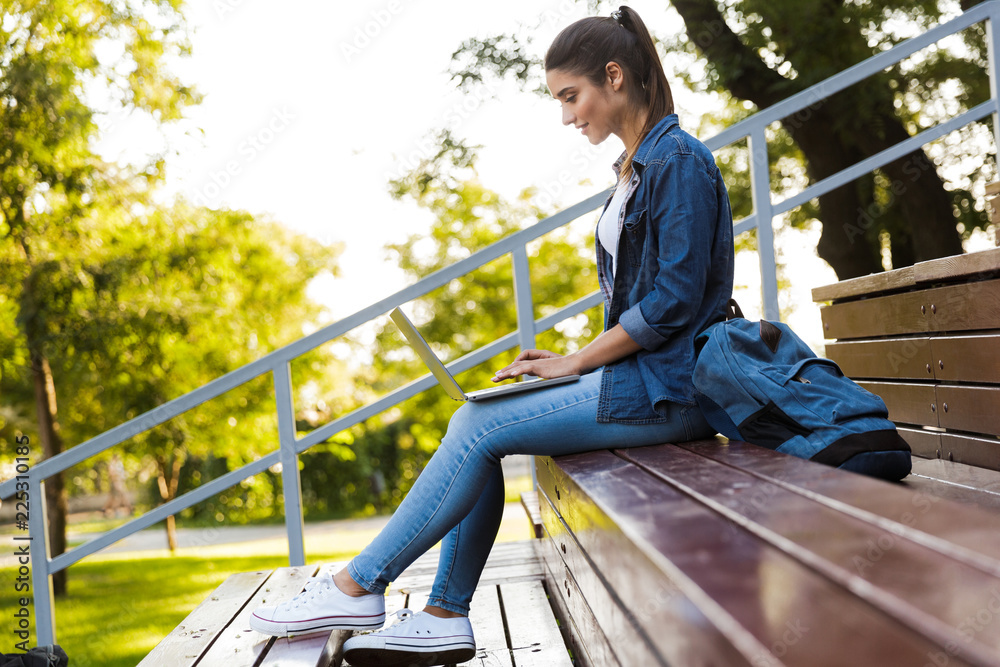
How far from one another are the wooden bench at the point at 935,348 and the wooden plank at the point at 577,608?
34.6 inches

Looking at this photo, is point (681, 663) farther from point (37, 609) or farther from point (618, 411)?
point (37, 609)

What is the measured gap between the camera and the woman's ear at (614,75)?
1.72 meters

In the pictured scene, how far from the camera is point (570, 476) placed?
4.26ft

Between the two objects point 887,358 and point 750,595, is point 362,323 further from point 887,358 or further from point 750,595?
point 750,595

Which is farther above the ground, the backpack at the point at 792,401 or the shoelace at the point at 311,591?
the backpack at the point at 792,401

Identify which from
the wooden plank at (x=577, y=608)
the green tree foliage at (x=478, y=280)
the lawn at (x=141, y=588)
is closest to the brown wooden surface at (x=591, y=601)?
the wooden plank at (x=577, y=608)

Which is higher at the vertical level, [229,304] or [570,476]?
[229,304]

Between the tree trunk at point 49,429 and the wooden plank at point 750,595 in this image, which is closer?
the wooden plank at point 750,595

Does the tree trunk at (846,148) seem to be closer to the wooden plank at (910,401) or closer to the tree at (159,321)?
the wooden plank at (910,401)

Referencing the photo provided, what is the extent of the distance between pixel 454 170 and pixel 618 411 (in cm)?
599

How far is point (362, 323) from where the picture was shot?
2.59 meters

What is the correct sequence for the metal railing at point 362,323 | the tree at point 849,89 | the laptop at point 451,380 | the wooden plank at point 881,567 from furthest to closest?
the tree at point 849,89 → the metal railing at point 362,323 → the laptop at point 451,380 → the wooden plank at point 881,567

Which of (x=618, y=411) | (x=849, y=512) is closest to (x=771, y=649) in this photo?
(x=849, y=512)

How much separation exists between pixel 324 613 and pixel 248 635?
295 mm
